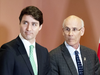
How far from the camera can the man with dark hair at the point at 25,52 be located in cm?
129

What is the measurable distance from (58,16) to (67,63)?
3.97ft

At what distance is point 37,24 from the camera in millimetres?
1454

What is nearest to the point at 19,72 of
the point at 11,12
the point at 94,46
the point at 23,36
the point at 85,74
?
the point at 23,36

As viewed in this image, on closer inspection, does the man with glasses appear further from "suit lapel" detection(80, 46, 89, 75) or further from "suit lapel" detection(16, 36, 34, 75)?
"suit lapel" detection(16, 36, 34, 75)

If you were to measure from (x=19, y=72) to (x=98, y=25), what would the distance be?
5.67ft

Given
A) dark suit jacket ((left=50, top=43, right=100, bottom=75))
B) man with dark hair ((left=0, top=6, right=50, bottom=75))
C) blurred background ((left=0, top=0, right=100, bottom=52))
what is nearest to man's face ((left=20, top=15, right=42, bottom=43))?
man with dark hair ((left=0, top=6, right=50, bottom=75))

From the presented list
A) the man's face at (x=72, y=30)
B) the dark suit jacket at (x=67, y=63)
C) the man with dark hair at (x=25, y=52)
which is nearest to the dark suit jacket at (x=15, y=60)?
the man with dark hair at (x=25, y=52)

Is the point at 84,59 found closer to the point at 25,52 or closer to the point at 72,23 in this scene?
the point at 72,23

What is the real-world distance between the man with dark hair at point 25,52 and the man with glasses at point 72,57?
26 centimetres

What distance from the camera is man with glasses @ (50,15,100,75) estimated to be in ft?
5.84

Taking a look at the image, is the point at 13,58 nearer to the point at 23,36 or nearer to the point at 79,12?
the point at 23,36

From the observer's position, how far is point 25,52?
1.43 m

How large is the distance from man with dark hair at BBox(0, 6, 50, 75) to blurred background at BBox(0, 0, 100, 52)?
0.73 metres

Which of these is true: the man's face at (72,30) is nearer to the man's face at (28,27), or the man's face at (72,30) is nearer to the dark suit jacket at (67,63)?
the dark suit jacket at (67,63)
